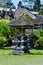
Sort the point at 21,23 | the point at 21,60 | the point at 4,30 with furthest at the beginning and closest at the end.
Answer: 1. the point at 4,30
2. the point at 21,23
3. the point at 21,60

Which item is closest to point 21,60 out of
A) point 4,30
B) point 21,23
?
point 21,23

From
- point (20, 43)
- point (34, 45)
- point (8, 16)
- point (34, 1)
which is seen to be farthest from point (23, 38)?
point (34, 1)

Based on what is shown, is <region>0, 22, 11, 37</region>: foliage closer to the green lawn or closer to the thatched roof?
the thatched roof

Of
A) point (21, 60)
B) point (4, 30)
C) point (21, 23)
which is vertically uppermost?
point (21, 23)

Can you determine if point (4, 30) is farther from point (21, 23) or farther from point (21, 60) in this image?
point (21, 60)

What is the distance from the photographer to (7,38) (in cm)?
3023

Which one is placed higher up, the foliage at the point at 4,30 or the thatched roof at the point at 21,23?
the thatched roof at the point at 21,23

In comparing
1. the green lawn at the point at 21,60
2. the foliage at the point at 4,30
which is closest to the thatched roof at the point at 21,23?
the foliage at the point at 4,30

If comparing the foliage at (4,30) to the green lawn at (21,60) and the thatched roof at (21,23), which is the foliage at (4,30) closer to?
the thatched roof at (21,23)

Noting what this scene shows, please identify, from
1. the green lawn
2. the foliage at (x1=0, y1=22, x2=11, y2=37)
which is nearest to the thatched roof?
the foliage at (x1=0, y1=22, x2=11, y2=37)

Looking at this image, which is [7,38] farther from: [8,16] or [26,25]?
[8,16]

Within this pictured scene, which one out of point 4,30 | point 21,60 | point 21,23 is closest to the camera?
point 21,60

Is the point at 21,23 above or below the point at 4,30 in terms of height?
above

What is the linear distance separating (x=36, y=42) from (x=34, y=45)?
513 millimetres
